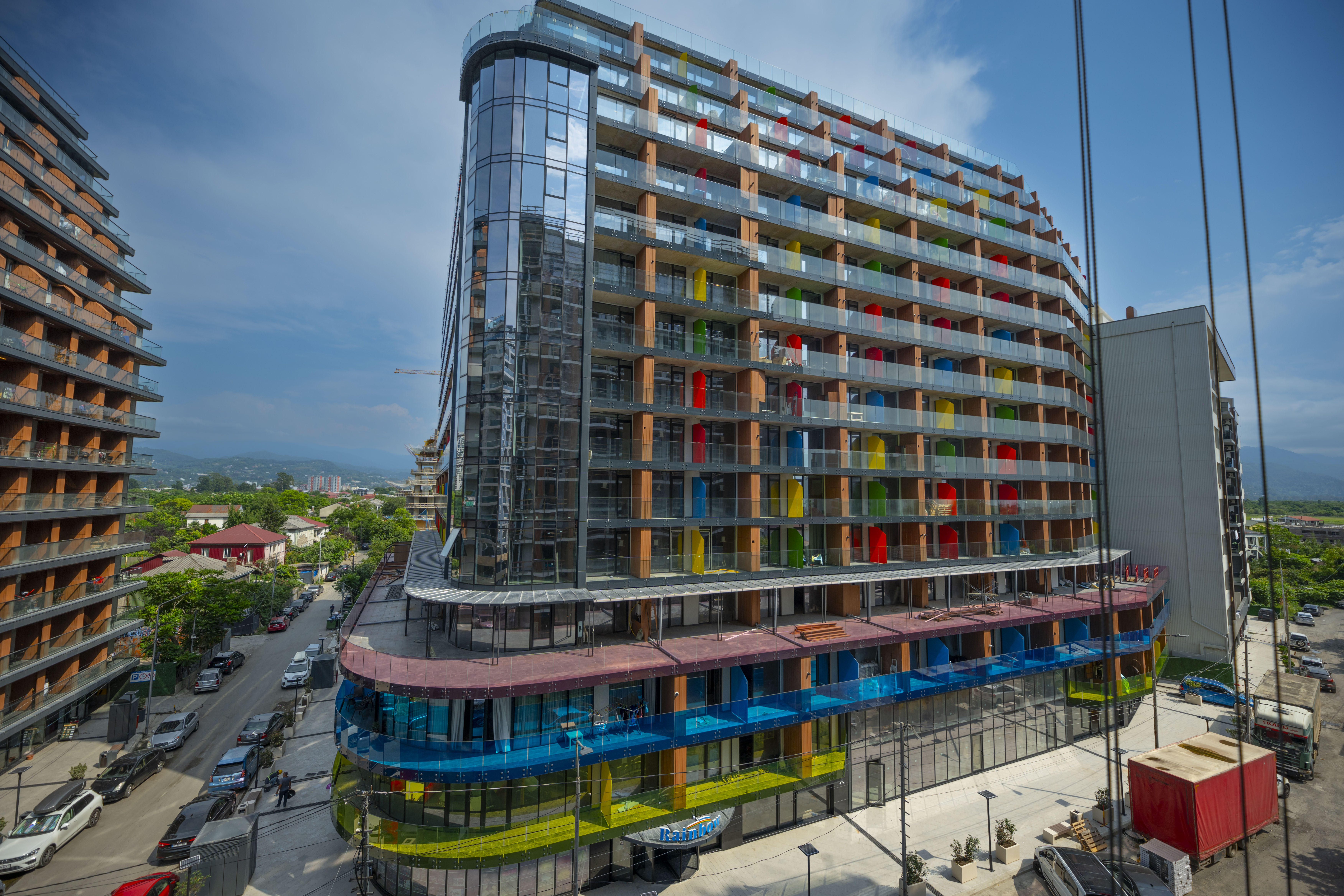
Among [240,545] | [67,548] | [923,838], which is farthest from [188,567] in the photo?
[923,838]

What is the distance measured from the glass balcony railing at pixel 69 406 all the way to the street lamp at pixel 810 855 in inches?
1472

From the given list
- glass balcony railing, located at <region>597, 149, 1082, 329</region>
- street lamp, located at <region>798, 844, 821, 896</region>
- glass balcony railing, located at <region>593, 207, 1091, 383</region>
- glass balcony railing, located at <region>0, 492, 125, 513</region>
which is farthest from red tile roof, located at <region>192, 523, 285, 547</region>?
street lamp, located at <region>798, 844, 821, 896</region>

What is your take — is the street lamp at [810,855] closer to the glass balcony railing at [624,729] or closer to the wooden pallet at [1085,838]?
the glass balcony railing at [624,729]

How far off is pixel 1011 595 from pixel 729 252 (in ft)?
86.6

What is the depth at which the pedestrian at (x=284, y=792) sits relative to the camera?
23.5 metres

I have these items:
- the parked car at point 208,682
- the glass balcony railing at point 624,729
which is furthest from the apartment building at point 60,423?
the glass balcony railing at point 624,729

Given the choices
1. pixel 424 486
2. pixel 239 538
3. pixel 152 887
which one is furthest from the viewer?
pixel 239 538

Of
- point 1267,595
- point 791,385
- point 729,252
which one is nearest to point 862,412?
point 791,385

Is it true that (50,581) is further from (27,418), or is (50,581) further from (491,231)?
(491,231)

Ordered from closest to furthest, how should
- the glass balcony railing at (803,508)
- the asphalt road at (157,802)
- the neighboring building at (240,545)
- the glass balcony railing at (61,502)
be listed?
1. the asphalt road at (157,802)
2. the glass balcony railing at (803,508)
3. the glass balcony railing at (61,502)
4. the neighboring building at (240,545)

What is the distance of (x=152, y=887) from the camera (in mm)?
17516

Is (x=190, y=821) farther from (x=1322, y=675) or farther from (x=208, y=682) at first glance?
(x=1322, y=675)

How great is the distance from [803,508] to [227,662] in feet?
139

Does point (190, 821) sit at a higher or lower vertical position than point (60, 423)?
lower
